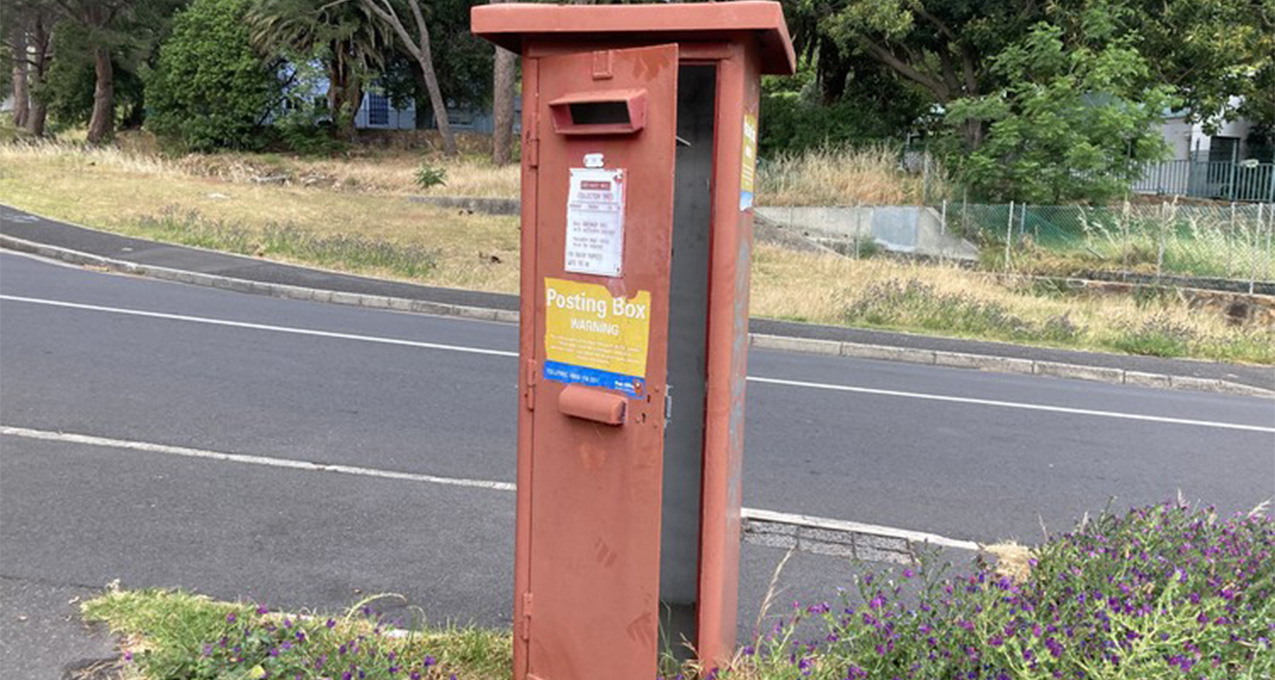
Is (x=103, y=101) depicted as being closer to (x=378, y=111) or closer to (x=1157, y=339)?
(x=378, y=111)

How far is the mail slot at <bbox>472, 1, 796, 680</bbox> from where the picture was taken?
267cm

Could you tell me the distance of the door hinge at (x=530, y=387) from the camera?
2.94m

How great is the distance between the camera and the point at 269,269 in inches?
576

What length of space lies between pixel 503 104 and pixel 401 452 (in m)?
24.4

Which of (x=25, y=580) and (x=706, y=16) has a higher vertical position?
(x=706, y=16)

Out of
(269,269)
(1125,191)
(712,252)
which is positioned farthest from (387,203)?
(712,252)

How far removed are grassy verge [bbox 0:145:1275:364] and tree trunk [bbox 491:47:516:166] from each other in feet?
Answer: 8.93

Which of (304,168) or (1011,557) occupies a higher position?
(304,168)

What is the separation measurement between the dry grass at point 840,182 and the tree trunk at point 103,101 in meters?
Answer: 23.3

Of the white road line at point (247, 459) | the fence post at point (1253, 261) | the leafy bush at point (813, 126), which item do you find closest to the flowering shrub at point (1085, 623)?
the white road line at point (247, 459)

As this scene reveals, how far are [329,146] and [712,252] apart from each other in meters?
32.1

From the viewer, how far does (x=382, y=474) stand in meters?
5.80

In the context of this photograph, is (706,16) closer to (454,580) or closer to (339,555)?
(454,580)

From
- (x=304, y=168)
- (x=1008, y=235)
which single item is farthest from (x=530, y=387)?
(x=304, y=168)
